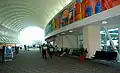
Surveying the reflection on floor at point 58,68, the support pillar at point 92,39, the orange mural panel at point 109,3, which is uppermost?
the orange mural panel at point 109,3

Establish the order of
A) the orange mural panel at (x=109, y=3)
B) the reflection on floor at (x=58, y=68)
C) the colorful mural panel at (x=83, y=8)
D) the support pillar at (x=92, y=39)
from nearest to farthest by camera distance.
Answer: the reflection on floor at (x=58, y=68)
the orange mural panel at (x=109, y=3)
the colorful mural panel at (x=83, y=8)
the support pillar at (x=92, y=39)

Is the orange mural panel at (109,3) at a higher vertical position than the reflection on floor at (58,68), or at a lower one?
higher

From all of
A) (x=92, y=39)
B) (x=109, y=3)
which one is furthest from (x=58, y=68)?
(x=92, y=39)

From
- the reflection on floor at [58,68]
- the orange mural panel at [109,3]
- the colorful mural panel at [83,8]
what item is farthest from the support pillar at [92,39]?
the orange mural panel at [109,3]

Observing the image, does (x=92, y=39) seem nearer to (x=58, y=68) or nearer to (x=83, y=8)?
(x=83, y=8)

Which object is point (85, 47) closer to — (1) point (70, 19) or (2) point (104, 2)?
(1) point (70, 19)

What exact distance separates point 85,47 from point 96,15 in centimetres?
572

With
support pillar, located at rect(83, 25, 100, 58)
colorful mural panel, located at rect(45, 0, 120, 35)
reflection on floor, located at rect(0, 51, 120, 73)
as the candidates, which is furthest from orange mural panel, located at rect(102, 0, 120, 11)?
support pillar, located at rect(83, 25, 100, 58)

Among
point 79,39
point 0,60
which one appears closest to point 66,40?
point 79,39

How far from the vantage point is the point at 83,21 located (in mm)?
19141

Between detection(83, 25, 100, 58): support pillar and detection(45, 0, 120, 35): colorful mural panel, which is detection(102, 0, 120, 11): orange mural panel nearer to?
detection(45, 0, 120, 35): colorful mural panel

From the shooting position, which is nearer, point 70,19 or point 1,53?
point 1,53

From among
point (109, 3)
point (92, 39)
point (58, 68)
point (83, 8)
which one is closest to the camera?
point (58, 68)

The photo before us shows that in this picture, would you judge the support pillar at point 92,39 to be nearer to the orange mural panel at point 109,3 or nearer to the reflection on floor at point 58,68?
→ the reflection on floor at point 58,68
